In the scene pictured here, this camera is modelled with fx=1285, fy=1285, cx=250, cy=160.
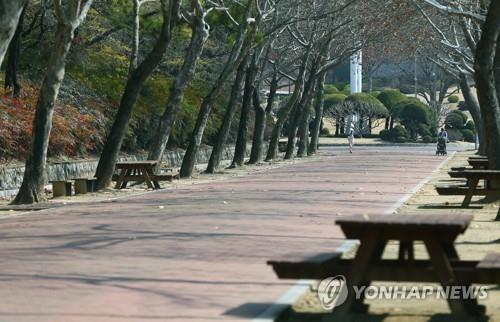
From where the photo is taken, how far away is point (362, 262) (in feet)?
35.6

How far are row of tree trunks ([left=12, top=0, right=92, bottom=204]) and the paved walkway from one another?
171 centimetres

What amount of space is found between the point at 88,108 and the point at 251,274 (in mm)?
31165

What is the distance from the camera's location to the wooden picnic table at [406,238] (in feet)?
→ 34.8

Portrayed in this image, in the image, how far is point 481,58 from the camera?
25641 millimetres

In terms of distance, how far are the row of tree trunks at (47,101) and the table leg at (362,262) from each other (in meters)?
16.8

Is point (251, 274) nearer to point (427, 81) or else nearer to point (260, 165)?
point (260, 165)

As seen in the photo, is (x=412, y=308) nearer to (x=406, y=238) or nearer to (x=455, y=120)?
(x=406, y=238)

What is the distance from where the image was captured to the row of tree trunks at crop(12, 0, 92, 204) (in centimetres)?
2702

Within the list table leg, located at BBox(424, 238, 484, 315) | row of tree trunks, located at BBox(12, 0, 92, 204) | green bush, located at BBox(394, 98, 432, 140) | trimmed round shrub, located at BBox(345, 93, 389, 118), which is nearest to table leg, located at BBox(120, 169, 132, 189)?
row of tree trunks, located at BBox(12, 0, 92, 204)

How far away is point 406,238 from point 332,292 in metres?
1.63

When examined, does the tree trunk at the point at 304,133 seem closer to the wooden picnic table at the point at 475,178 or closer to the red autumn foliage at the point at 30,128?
the red autumn foliage at the point at 30,128

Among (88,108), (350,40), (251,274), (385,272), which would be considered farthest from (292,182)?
(350,40)

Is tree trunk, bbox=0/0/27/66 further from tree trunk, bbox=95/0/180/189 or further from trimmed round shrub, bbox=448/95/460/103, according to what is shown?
trimmed round shrub, bbox=448/95/460/103

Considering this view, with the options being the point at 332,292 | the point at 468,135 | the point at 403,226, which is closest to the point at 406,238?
the point at 403,226
